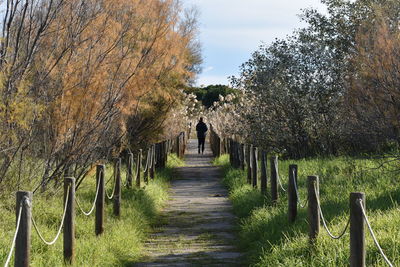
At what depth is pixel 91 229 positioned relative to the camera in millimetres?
8711

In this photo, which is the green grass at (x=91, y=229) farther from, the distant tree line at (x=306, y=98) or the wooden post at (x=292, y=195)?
the distant tree line at (x=306, y=98)

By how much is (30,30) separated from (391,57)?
690 centimetres

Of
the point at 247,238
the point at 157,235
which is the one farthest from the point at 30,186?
the point at 247,238

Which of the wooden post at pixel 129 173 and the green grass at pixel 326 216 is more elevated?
the wooden post at pixel 129 173

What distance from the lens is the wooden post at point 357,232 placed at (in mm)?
5082

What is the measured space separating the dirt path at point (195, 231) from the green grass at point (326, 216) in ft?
0.92

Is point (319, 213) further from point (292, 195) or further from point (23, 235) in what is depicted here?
point (23, 235)

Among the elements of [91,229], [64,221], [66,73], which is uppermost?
[66,73]

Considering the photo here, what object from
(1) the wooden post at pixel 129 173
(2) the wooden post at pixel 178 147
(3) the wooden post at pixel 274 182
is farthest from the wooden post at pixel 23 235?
(2) the wooden post at pixel 178 147

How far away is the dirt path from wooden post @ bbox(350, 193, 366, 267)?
8.83 ft

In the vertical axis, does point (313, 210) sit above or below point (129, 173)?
below

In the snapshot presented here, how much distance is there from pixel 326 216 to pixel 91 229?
318cm

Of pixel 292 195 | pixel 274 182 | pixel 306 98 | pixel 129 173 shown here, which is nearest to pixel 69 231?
pixel 292 195

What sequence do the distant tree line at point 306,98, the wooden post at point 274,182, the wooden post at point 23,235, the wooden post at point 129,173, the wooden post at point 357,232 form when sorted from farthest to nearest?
the distant tree line at point 306,98 < the wooden post at point 129,173 < the wooden post at point 274,182 < the wooden post at point 23,235 < the wooden post at point 357,232
